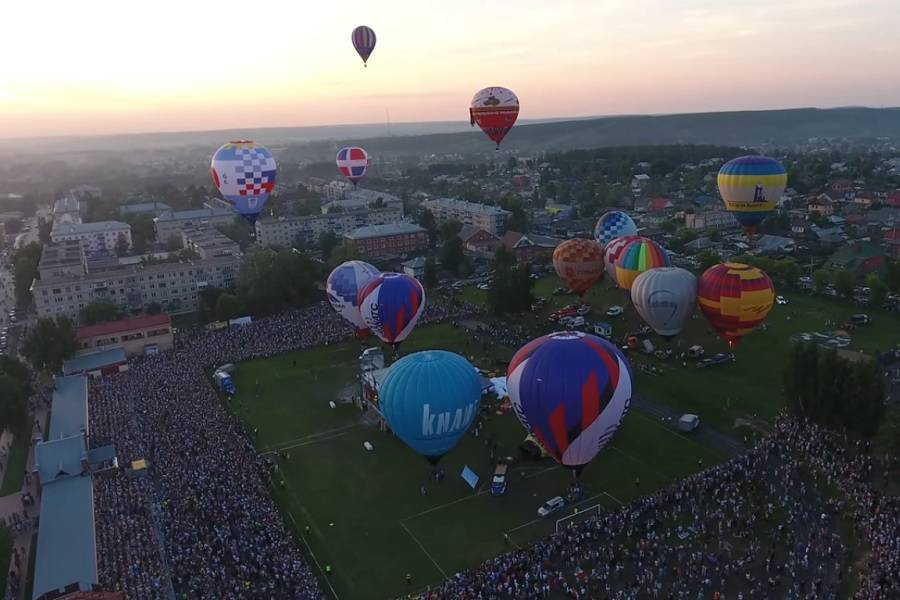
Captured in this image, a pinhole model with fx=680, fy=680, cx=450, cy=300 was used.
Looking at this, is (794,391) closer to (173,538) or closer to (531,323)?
(531,323)

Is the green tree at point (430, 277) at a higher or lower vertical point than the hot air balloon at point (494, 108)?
lower

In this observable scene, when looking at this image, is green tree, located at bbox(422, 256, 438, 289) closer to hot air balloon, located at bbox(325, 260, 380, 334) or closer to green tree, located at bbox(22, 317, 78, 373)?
hot air balloon, located at bbox(325, 260, 380, 334)

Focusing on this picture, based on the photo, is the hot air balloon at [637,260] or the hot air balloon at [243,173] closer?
the hot air balloon at [637,260]

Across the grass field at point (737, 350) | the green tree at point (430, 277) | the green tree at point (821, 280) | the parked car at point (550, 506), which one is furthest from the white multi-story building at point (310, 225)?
the parked car at point (550, 506)

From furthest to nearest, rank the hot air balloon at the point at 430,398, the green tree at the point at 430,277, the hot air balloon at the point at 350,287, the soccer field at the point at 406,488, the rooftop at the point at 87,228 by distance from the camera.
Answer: the rooftop at the point at 87,228
the green tree at the point at 430,277
the hot air balloon at the point at 350,287
the hot air balloon at the point at 430,398
the soccer field at the point at 406,488

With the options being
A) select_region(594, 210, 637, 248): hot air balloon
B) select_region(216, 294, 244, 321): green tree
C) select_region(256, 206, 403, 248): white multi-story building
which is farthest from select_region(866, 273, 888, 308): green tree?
select_region(256, 206, 403, 248): white multi-story building

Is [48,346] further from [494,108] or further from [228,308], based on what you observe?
[494,108]

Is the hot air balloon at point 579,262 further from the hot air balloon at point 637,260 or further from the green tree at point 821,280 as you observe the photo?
the green tree at point 821,280
